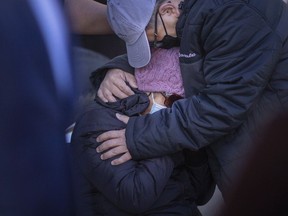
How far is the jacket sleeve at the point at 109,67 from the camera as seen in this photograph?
1.90 meters

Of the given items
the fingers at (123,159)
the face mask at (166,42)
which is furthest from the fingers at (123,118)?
the face mask at (166,42)

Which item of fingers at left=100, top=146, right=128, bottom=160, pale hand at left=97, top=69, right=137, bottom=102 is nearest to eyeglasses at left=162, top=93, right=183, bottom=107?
pale hand at left=97, top=69, right=137, bottom=102

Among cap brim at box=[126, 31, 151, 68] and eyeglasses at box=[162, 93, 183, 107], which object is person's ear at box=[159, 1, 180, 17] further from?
eyeglasses at box=[162, 93, 183, 107]

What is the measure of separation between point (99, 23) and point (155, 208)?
0.80m

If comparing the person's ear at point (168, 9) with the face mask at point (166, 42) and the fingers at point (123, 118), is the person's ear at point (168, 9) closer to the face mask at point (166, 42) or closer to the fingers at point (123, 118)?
the face mask at point (166, 42)

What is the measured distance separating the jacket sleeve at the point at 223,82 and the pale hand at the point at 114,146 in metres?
0.09

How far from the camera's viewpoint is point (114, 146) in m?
1.69

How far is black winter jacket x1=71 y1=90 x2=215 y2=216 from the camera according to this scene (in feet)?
5.40

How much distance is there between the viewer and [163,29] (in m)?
1.68

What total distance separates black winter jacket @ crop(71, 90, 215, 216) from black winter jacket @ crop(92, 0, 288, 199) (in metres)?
0.08

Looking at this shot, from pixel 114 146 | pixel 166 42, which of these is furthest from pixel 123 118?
pixel 166 42

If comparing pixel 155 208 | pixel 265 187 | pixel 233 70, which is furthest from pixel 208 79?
pixel 155 208

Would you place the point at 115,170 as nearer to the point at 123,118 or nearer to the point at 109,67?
the point at 123,118

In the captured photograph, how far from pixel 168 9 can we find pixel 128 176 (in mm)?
620
